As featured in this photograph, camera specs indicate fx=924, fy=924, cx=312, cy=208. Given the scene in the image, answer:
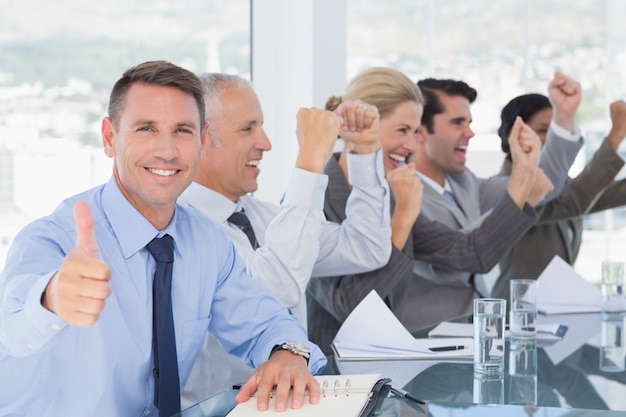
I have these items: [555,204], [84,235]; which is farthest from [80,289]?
[555,204]

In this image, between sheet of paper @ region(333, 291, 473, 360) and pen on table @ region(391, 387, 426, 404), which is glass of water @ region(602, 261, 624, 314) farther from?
pen on table @ region(391, 387, 426, 404)

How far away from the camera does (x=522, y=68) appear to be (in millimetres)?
5609

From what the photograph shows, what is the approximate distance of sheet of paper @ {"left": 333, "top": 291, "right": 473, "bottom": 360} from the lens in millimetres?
2180

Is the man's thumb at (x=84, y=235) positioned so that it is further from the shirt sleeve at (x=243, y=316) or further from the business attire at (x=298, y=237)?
the business attire at (x=298, y=237)

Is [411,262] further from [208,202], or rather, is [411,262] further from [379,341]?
[208,202]

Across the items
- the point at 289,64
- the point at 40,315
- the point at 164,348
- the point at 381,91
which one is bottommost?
the point at 164,348

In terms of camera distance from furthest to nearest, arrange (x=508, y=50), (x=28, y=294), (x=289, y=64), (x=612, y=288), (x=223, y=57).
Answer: (x=508, y=50) < (x=223, y=57) < (x=289, y=64) < (x=612, y=288) < (x=28, y=294)

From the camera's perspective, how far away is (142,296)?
180cm

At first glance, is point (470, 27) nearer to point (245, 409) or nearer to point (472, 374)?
point (472, 374)

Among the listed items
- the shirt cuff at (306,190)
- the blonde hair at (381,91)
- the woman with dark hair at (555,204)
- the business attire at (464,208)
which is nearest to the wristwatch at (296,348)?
the shirt cuff at (306,190)

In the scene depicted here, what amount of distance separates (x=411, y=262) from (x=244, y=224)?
0.54 meters

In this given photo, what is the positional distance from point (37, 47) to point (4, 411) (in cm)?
212

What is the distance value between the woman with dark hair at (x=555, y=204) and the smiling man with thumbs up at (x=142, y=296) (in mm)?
1713

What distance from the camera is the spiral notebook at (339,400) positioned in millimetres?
1530
